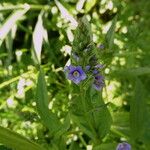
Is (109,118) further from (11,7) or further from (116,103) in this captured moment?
(11,7)

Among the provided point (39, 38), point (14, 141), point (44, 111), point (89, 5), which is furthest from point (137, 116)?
point (89, 5)

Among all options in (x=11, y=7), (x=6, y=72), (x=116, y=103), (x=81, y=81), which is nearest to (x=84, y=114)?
(x=81, y=81)

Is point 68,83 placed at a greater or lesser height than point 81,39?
lesser

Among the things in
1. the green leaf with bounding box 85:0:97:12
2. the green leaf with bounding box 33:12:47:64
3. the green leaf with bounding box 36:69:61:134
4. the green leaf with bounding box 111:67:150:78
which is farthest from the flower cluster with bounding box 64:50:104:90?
the green leaf with bounding box 85:0:97:12

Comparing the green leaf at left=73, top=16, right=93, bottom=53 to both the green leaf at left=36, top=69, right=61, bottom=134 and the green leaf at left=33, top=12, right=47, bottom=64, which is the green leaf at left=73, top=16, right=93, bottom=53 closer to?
the green leaf at left=36, top=69, right=61, bottom=134

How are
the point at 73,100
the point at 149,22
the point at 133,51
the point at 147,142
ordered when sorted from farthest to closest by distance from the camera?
the point at 149,22, the point at 133,51, the point at 147,142, the point at 73,100

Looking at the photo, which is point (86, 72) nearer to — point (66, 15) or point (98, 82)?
point (98, 82)

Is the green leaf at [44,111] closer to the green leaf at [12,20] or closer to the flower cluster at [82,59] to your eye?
the flower cluster at [82,59]
